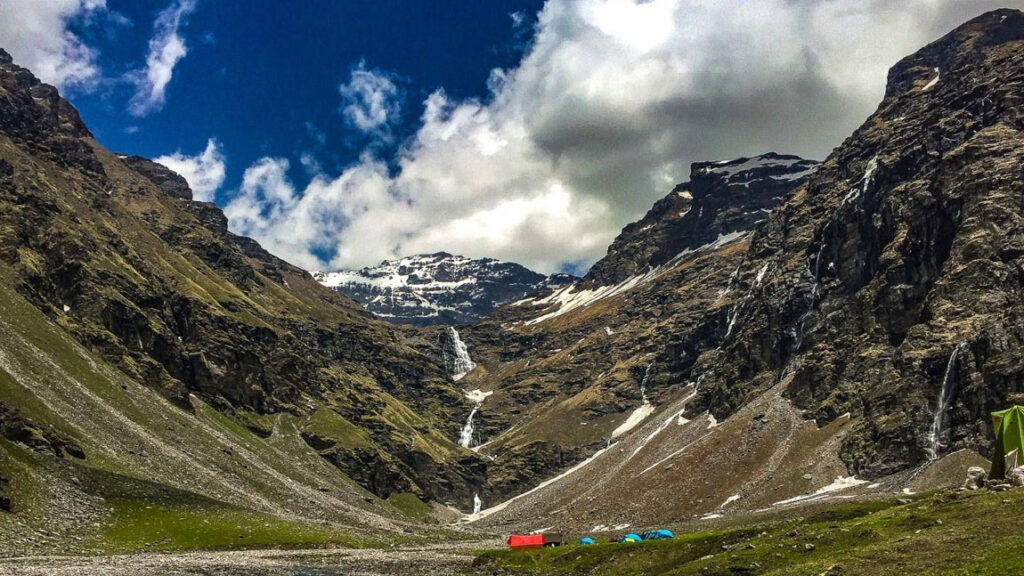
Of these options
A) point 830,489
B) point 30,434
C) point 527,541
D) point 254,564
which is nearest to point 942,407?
point 830,489

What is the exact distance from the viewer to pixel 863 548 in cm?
4178

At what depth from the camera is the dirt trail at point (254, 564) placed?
200ft

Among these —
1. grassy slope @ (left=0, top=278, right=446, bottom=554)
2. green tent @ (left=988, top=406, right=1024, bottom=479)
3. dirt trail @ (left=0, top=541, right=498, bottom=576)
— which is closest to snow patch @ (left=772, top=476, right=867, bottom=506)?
grassy slope @ (left=0, top=278, right=446, bottom=554)

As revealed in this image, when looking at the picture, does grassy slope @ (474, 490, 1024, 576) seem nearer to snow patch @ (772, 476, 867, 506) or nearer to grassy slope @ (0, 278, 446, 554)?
grassy slope @ (0, 278, 446, 554)

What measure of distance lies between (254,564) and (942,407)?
478 feet

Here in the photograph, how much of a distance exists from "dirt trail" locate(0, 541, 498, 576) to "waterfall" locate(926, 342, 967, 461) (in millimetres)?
107628

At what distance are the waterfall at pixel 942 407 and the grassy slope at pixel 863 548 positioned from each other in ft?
308

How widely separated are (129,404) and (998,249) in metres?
204

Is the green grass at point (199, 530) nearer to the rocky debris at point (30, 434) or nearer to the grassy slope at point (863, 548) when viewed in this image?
the rocky debris at point (30, 434)

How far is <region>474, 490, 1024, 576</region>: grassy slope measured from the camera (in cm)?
3441

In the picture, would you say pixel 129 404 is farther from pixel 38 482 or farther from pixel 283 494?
pixel 38 482

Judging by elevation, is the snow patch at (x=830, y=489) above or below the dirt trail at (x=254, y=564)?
below

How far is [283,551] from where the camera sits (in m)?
102

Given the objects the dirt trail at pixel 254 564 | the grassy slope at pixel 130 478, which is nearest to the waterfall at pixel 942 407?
the dirt trail at pixel 254 564
